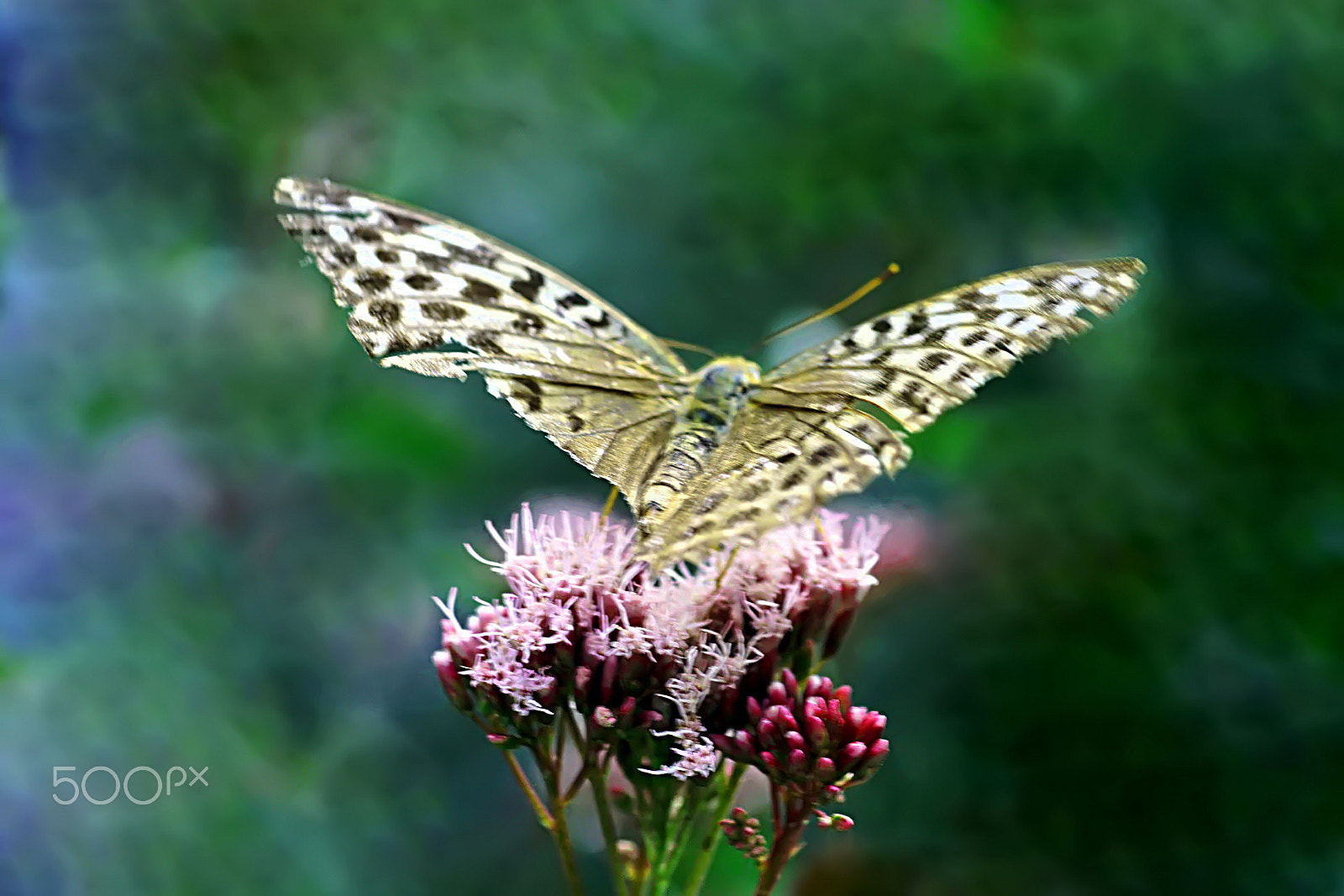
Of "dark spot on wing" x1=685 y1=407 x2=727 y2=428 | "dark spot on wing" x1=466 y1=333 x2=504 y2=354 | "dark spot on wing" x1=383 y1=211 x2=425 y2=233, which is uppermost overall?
"dark spot on wing" x1=383 y1=211 x2=425 y2=233

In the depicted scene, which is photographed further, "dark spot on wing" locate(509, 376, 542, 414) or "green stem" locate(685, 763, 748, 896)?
"dark spot on wing" locate(509, 376, 542, 414)

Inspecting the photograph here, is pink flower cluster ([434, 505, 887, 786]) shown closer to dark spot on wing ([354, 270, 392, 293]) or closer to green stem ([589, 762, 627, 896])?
green stem ([589, 762, 627, 896])

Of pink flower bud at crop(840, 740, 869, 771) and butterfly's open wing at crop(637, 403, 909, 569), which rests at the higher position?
butterfly's open wing at crop(637, 403, 909, 569)

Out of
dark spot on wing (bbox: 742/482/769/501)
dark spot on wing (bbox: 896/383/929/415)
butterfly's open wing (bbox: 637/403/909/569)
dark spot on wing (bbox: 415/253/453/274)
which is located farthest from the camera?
dark spot on wing (bbox: 415/253/453/274)

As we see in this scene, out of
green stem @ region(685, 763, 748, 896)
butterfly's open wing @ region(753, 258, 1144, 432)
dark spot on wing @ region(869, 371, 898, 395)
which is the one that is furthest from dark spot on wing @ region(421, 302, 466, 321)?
green stem @ region(685, 763, 748, 896)

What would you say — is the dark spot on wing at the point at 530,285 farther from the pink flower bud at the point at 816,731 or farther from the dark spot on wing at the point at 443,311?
the pink flower bud at the point at 816,731

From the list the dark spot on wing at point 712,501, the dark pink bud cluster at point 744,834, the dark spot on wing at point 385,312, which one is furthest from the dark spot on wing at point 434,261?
the dark pink bud cluster at point 744,834

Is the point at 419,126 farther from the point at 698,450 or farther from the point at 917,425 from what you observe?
the point at 917,425

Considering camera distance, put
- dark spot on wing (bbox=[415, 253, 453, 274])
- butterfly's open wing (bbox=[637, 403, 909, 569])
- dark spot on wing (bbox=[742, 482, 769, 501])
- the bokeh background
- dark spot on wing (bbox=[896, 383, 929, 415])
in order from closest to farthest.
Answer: butterfly's open wing (bbox=[637, 403, 909, 569]) → dark spot on wing (bbox=[742, 482, 769, 501]) → dark spot on wing (bbox=[896, 383, 929, 415]) → dark spot on wing (bbox=[415, 253, 453, 274]) → the bokeh background

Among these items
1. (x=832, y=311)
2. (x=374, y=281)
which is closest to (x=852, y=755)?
(x=832, y=311)

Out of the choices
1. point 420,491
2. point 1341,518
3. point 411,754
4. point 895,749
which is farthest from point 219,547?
point 1341,518
